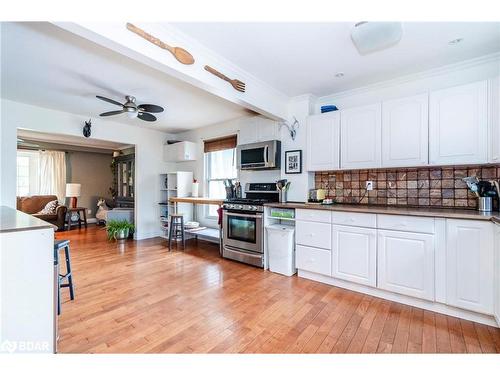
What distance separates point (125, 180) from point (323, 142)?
546cm

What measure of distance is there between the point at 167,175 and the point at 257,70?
12.3 ft

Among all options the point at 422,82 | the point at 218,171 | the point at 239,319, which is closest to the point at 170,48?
the point at 239,319

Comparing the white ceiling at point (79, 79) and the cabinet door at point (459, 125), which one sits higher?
the white ceiling at point (79, 79)

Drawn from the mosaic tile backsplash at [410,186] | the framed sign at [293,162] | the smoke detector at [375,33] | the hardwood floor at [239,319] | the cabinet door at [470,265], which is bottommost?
the hardwood floor at [239,319]

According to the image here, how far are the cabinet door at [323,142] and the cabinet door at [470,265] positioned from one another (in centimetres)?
144

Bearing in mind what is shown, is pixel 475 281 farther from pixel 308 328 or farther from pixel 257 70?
pixel 257 70

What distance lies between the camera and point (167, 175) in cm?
561

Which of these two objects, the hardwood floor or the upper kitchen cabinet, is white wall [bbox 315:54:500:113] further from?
the hardwood floor

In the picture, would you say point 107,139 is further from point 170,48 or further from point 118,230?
point 170,48

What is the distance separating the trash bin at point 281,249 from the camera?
10.1ft

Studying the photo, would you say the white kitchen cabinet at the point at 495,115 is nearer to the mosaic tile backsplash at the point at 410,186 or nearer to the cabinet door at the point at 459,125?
the cabinet door at the point at 459,125

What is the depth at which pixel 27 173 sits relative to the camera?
21.5 feet
